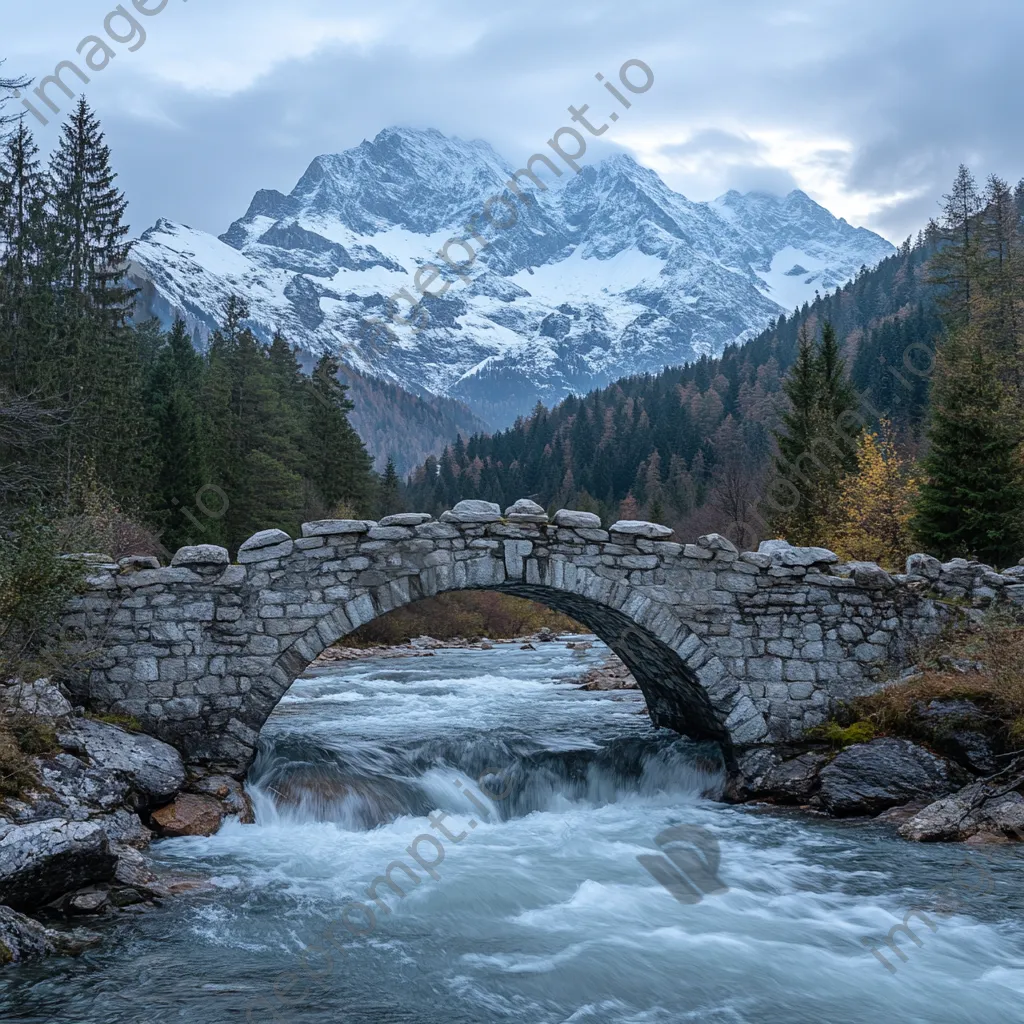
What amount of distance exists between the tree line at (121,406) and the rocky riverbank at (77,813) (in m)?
5.56

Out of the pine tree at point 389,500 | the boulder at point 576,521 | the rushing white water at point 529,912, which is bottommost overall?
the rushing white water at point 529,912

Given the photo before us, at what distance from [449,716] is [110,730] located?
6391 millimetres

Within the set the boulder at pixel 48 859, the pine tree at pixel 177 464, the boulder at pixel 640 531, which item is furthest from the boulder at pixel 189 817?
the pine tree at pixel 177 464

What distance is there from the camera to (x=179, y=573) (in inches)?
401

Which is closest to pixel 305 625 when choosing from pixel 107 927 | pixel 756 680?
pixel 107 927

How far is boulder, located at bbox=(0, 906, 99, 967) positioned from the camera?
6340mm

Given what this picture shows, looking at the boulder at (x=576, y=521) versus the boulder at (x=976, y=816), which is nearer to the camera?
the boulder at (x=976, y=816)

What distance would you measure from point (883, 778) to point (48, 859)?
808 cm

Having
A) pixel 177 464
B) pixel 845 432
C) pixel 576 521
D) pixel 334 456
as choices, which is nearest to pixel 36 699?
pixel 576 521

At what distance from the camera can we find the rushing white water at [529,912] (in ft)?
20.7

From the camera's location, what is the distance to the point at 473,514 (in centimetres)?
1061

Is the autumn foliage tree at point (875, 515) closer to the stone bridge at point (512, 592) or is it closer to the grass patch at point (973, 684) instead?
the grass patch at point (973, 684)

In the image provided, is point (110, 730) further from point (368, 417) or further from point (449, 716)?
point (368, 417)

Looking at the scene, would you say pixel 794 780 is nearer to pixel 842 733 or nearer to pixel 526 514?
pixel 842 733
